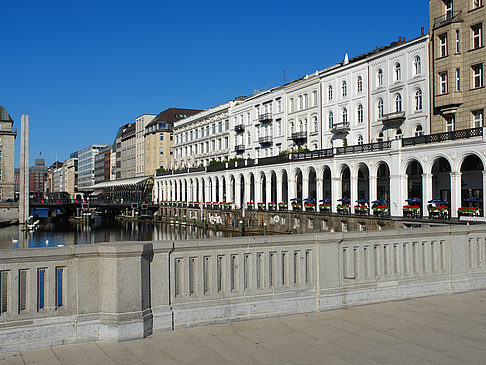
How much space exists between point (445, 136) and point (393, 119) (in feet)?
43.8

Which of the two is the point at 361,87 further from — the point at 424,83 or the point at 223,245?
the point at 223,245

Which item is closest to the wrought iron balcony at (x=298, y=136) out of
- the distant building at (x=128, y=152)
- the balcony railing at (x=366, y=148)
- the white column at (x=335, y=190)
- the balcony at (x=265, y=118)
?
the balcony at (x=265, y=118)

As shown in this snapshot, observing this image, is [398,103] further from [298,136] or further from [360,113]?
[298,136]

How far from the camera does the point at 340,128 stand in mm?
70438

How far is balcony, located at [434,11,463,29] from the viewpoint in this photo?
5141 centimetres

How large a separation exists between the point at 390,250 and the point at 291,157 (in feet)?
208

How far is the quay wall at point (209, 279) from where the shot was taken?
317 inches

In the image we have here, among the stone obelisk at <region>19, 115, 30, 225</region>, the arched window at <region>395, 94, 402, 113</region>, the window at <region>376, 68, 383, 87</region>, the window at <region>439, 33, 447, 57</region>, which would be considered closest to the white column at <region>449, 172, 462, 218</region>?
the window at <region>439, 33, 447, 57</region>

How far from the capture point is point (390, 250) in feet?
36.6

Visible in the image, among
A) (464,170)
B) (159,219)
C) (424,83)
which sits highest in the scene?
(424,83)

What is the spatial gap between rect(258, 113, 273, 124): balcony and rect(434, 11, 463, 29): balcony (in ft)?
127

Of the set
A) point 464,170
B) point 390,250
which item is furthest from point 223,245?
point 464,170

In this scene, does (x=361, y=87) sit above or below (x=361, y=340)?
above

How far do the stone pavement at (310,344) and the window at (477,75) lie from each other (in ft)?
150
